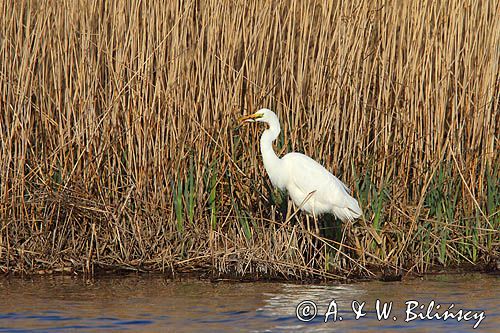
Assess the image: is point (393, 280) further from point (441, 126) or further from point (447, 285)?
point (441, 126)

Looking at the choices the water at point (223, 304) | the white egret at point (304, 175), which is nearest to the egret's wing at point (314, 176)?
the white egret at point (304, 175)

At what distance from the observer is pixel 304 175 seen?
616cm

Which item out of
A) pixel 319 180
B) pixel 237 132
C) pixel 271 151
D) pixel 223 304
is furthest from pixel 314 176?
pixel 223 304

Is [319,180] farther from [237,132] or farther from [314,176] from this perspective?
[237,132]

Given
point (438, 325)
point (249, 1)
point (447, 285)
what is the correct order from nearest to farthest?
1. point (438, 325)
2. point (447, 285)
3. point (249, 1)

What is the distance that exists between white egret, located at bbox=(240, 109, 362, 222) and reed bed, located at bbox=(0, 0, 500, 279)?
21cm

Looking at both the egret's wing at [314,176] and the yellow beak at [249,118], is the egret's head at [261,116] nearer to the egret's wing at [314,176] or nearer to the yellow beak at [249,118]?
the yellow beak at [249,118]

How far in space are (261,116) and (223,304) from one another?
1270 mm

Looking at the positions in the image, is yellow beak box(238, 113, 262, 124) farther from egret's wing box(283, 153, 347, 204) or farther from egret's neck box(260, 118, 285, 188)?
egret's wing box(283, 153, 347, 204)

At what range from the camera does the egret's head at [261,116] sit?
601 cm

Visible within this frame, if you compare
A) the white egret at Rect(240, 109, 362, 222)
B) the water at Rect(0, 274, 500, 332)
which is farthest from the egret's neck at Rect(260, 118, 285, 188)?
the water at Rect(0, 274, 500, 332)

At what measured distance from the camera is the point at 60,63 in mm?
6262

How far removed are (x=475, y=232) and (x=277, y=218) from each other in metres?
1.35

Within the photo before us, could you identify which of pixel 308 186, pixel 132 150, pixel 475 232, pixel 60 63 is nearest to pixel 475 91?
pixel 475 232
